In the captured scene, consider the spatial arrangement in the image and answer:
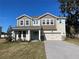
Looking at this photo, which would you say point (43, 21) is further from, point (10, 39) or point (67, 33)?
point (10, 39)

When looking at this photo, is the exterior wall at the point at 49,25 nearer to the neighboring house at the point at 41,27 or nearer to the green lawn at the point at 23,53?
the neighboring house at the point at 41,27

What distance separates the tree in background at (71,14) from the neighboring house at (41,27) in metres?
5.16

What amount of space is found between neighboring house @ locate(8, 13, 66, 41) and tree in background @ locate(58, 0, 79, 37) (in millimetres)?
5164

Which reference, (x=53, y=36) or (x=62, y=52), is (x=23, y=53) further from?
(x=53, y=36)

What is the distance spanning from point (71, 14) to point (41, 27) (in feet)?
43.0

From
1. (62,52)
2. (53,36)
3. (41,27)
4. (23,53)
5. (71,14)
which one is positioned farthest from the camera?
(71,14)

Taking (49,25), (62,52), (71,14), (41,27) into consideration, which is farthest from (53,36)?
(62,52)

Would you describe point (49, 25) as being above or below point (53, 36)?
above

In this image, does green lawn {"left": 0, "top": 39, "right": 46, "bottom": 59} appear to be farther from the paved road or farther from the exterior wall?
the exterior wall

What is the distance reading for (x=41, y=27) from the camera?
4850 cm

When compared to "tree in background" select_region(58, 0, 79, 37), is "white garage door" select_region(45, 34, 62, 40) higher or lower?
lower

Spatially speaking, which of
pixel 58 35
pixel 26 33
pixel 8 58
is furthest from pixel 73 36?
pixel 8 58

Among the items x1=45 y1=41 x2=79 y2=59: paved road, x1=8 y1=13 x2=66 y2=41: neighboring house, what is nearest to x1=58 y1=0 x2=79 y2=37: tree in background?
x1=8 y1=13 x2=66 y2=41: neighboring house

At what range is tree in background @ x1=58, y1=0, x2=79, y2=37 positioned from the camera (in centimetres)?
5506
